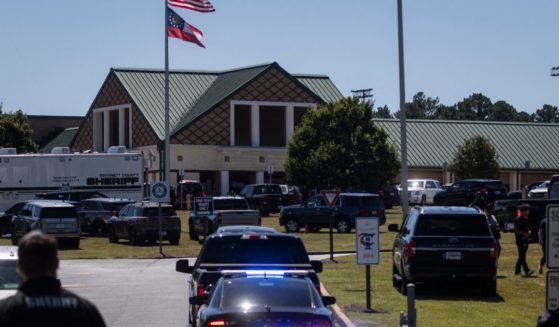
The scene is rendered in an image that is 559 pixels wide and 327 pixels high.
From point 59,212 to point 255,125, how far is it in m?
42.4

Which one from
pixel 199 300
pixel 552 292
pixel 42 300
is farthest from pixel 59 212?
pixel 42 300

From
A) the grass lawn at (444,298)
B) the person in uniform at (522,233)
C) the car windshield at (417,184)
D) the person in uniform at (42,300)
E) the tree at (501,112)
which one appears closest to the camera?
the person in uniform at (42,300)

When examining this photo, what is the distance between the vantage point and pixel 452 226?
823 inches

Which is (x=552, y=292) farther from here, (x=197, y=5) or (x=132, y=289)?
(x=197, y=5)

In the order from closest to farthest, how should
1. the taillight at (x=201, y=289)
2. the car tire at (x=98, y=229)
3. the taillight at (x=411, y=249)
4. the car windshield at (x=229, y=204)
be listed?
the taillight at (x=201, y=289) → the taillight at (x=411, y=249) → the car windshield at (x=229, y=204) → the car tire at (x=98, y=229)

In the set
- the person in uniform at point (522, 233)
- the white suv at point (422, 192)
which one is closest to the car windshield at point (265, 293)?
the person in uniform at point (522, 233)

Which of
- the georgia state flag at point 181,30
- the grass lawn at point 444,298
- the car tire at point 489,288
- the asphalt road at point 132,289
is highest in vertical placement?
the georgia state flag at point 181,30

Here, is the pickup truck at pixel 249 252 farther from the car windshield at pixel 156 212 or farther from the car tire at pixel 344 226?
the car tire at pixel 344 226

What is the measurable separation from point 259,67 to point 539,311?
205ft

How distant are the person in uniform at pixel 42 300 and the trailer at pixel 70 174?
44.7 m

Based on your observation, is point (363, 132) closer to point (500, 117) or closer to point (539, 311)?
point (539, 311)

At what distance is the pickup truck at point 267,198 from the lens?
189 ft

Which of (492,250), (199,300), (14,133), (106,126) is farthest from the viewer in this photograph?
(106,126)

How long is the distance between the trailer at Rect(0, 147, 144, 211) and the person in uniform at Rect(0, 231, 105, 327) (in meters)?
44.7
